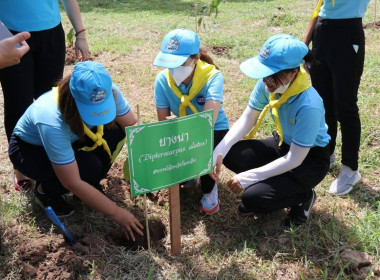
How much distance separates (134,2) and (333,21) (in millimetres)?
8730

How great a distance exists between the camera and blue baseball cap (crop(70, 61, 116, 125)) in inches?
71.5

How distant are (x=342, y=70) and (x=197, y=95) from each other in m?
0.91

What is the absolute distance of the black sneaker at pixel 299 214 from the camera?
2.35 meters

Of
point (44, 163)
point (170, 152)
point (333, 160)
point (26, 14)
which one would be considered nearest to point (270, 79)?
point (170, 152)

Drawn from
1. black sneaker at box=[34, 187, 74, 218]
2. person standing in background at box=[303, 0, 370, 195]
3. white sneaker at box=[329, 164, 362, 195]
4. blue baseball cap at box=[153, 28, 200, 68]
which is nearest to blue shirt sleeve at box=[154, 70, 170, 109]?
blue baseball cap at box=[153, 28, 200, 68]

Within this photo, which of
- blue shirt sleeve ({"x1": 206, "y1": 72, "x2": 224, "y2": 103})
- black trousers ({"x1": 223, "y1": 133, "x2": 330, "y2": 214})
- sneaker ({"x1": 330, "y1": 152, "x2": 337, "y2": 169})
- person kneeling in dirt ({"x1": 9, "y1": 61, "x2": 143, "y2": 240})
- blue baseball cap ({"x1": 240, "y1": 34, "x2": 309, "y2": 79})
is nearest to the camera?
person kneeling in dirt ({"x1": 9, "y1": 61, "x2": 143, "y2": 240})

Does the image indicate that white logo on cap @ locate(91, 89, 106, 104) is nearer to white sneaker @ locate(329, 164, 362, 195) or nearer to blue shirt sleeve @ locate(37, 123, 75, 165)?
blue shirt sleeve @ locate(37, 123, 75, 165)

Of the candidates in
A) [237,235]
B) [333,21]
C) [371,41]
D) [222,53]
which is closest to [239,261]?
[237,235]

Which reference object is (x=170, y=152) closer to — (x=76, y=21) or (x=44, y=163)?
(x=44, y=163)

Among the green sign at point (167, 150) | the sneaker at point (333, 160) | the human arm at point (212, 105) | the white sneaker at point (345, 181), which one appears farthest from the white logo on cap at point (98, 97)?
the sneaker at point (333, 160)

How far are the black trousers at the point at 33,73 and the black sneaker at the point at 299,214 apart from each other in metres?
1.69

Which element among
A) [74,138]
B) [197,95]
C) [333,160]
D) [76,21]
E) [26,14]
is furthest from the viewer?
[333,160]

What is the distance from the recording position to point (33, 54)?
98.0 inches

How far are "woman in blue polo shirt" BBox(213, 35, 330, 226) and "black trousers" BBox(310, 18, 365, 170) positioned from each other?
388 mm
